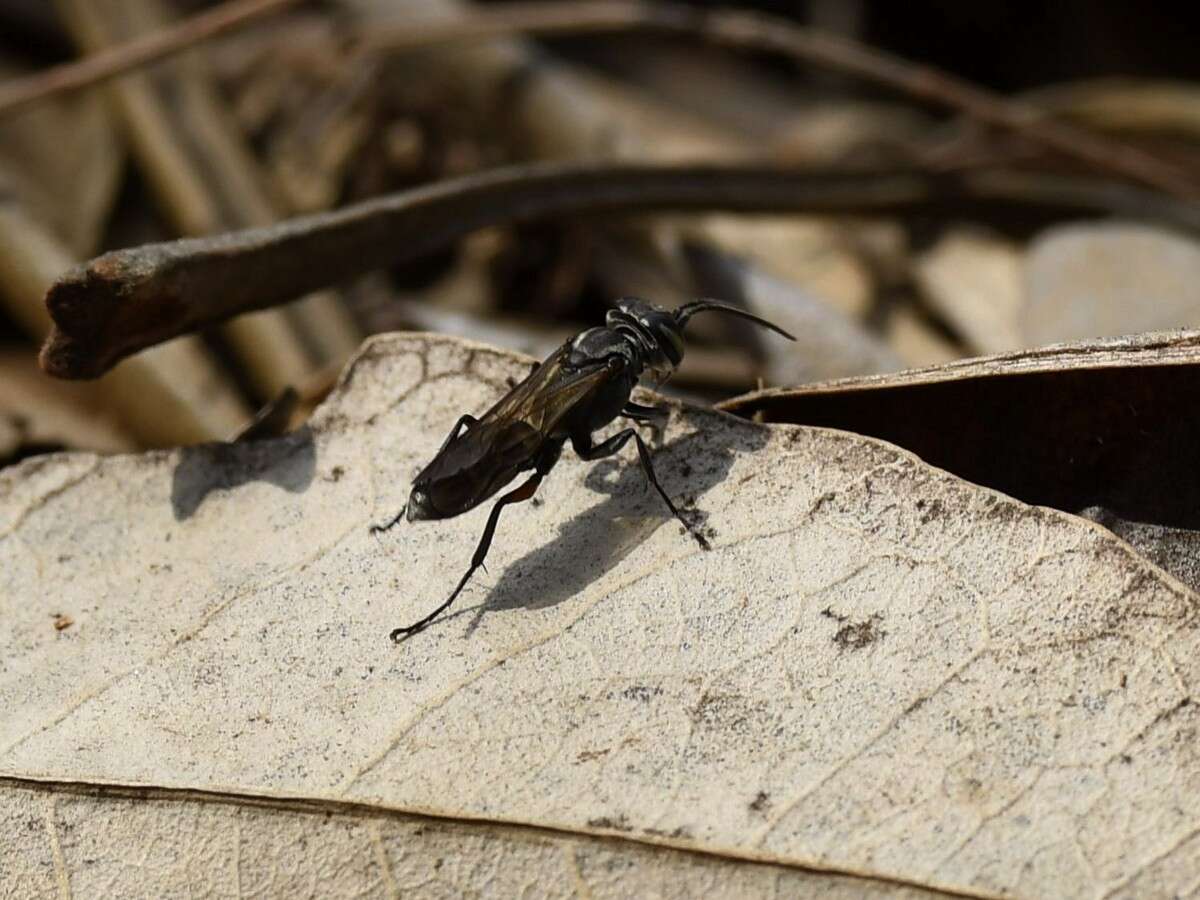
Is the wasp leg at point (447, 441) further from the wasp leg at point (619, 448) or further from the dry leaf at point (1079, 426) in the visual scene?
the dry leaf at point (1079, 426)

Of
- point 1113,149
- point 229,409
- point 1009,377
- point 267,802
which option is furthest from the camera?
point 1113,149

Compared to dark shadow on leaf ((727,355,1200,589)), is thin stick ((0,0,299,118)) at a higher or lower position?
higher

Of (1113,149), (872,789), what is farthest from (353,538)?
(1113,149)

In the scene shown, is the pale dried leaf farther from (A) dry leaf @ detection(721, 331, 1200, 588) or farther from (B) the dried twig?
(A) dry leaf @ detection(721, 331, 1200, 588)

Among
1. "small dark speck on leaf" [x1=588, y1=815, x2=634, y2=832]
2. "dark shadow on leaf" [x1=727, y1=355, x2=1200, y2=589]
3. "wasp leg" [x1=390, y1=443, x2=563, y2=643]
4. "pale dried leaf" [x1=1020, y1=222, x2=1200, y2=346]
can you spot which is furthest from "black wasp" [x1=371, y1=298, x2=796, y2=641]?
"pale dried leaf" [x1=1020, y1=222, x2=1200, y2=346]

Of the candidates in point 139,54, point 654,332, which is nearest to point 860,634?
point 654,332

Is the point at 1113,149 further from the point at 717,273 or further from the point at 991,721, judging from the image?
the point at 991,721
